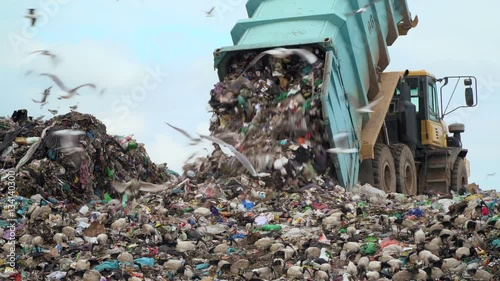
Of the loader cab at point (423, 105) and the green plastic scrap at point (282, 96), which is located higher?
the loader cab at point (423, 105)

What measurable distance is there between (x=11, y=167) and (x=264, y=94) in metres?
2.42

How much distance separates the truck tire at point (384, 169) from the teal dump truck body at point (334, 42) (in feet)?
1.25

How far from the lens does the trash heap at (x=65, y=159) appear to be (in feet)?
25.1

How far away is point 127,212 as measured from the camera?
6883 millimetres

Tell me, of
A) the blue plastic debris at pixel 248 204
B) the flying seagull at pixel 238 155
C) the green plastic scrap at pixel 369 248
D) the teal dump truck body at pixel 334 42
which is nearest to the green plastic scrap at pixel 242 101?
the teal dump truck body at pixel 334 42

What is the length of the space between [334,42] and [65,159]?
2.73m

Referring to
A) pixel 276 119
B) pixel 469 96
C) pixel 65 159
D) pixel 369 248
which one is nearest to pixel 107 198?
pixel 65 159

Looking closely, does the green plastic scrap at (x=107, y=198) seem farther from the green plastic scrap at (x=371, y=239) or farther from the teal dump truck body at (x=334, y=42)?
the green plastic scrap at (x=371, y=239)

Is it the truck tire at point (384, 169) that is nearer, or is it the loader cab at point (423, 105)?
the truck tire at point (384, 169)

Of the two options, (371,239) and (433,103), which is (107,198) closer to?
(371,239)

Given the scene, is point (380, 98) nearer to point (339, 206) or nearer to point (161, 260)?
point (339, 206)

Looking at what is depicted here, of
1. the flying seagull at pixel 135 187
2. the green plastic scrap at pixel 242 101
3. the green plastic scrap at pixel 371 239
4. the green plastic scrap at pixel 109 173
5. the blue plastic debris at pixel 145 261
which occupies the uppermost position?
the green plastic scrap at pixel 242 101

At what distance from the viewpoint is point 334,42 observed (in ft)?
28.3

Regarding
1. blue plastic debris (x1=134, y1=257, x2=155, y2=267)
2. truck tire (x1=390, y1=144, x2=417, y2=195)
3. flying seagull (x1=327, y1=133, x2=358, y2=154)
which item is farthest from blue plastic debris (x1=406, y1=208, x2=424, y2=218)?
truck tire (x1=390, y1=144, x2=417, y2=195)
